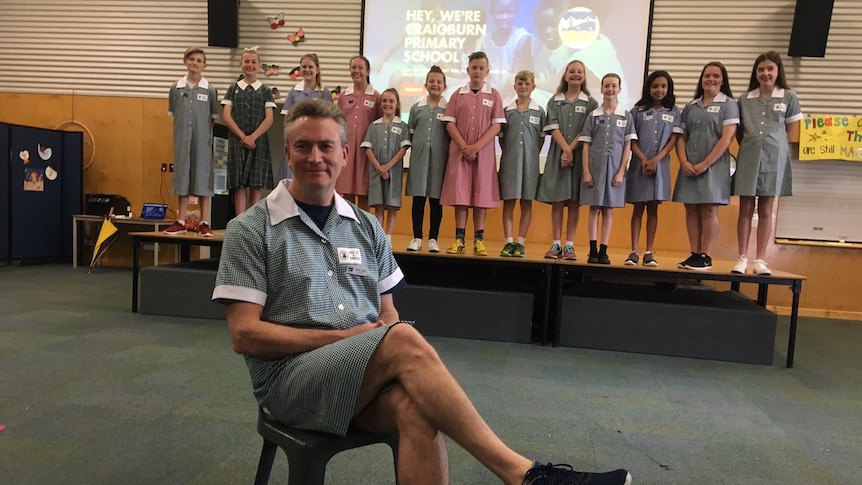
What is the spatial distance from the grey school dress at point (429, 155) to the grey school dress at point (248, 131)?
1.21 metres

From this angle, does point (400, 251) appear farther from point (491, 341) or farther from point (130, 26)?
point (130, 26)

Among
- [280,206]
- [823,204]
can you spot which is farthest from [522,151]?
[823,204]

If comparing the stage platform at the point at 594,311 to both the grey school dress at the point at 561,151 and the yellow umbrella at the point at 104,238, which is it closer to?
the grey school dress at the point at 561,151

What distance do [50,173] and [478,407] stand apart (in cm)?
601

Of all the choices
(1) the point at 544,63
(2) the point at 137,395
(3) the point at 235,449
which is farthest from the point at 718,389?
(1) the point at 544,63

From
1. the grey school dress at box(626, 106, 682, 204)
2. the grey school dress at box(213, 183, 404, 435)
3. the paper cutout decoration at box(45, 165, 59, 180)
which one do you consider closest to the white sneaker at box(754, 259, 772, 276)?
the grey school dress at box(626, 106, 682, 204)

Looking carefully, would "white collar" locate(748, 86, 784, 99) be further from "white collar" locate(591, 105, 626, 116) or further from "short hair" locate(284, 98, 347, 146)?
"short hair" locate(284, 98, 347, 146)

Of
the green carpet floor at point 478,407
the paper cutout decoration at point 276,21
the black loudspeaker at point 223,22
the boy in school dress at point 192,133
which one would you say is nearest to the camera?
the green carpet floor at point 478,407

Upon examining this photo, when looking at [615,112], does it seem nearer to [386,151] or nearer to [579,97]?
[579,97]

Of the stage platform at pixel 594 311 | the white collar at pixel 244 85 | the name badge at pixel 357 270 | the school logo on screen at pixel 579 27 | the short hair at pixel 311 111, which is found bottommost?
the stage platform at pixel 594 311

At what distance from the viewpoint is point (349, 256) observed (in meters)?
1.27

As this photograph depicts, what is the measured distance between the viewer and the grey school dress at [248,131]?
13.3 ft

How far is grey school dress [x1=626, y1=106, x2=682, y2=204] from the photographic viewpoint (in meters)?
3.46

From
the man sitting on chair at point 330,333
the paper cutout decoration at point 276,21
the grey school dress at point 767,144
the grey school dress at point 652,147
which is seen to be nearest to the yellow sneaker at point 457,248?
the grey school dress at point 652,147
